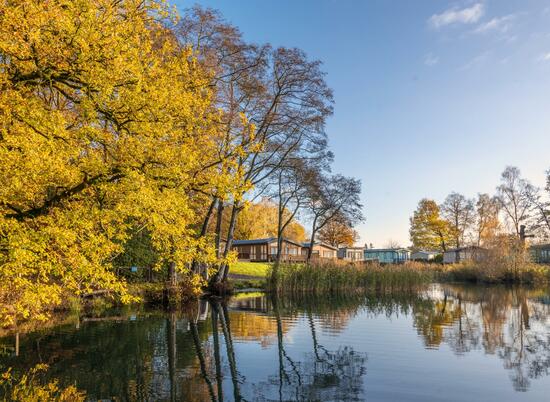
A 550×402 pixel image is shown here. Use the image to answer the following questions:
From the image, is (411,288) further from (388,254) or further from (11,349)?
(388,254)

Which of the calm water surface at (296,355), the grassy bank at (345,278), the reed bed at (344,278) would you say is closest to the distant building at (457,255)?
the grassy bank at (345,278)

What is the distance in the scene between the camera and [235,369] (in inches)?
402

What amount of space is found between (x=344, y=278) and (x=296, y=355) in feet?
61.8

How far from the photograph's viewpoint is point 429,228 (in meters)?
75.5

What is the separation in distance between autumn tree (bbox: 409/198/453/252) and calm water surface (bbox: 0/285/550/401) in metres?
56.7

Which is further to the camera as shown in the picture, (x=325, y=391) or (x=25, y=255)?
(x=325, y=391)

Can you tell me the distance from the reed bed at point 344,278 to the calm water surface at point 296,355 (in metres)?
8.30

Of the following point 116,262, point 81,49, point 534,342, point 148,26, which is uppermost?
point 148,26

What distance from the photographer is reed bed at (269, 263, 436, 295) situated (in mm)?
28344

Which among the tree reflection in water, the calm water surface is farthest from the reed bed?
the calm water surface

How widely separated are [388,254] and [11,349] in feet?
266

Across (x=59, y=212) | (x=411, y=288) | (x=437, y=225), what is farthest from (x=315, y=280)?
(x=437, y=225)

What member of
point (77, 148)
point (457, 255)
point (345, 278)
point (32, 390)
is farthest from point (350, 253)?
point (77, 148)

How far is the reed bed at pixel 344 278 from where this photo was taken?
28.3 meters
